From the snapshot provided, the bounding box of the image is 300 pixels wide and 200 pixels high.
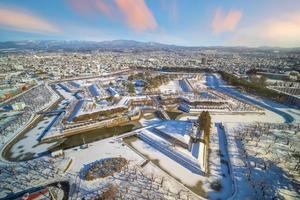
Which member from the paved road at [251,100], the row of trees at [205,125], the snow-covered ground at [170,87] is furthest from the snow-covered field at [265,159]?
the snow-covered ground at [170,87]

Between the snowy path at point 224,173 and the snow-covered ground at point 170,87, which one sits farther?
the snow-covered ground at point 170,87

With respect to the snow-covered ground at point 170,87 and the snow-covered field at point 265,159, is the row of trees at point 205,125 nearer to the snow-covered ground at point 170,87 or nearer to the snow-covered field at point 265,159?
Result: the snow-covered field at point 265,159

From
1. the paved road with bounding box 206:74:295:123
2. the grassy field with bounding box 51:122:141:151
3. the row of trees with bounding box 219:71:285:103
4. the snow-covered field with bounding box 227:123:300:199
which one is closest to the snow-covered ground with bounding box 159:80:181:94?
the paved road with bounding box 206:74:295:123

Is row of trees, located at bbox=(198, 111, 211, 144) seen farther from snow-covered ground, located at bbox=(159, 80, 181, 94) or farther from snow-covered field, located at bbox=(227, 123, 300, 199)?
snow-covered ground, located at bbox=(159, 80, 181, 94)

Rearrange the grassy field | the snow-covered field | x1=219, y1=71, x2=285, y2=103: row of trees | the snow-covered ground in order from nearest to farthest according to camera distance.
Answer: the snow-covered field
the grassy field
x1=219, y1=71, x2=285, y2=103: row of trees
the snow-covered ground

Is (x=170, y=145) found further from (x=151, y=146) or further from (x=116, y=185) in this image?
(x=116, y=185)

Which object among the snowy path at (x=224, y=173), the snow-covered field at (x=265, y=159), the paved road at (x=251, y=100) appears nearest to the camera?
the snowy path at (x=224, y=173)

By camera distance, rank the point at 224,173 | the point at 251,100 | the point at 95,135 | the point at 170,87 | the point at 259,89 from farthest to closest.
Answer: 1. the point at 170,87
2. the point at 259,89
3. the point at 251,100
4. the point at 95,135
5. the point at 224,173

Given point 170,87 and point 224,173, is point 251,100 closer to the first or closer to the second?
point 170,87

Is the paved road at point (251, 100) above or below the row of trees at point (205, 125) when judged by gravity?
below

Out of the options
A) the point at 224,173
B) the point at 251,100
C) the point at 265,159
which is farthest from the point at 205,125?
the point at 251,100

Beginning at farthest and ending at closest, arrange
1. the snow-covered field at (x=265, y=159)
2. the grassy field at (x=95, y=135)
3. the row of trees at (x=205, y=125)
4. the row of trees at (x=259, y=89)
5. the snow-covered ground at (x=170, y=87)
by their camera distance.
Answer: the snow-covered ground at (x=170, y=87)
the row of trees at (x=259, y=89)
the row of trees at (x=205, y=125)
the grassy field at (x=95, y=135)
the snow-covered field at (x=265, y=159)
